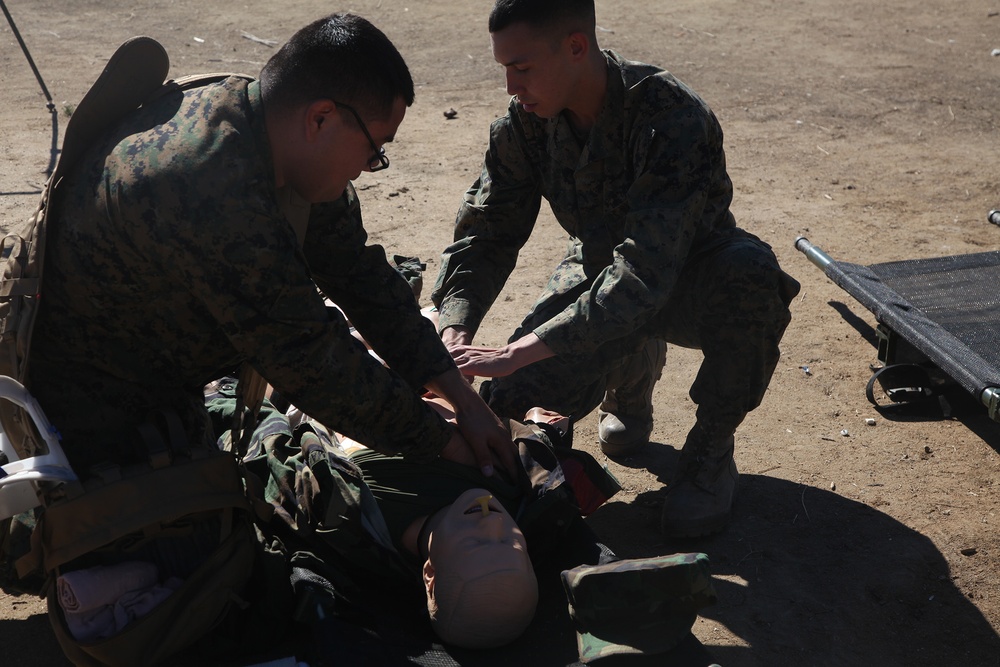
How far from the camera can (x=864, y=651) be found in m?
2.93

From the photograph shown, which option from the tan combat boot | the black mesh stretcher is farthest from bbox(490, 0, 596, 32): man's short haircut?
the black mesh stretcher

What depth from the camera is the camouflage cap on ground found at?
2488 mm

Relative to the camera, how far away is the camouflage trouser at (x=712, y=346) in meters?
3.35

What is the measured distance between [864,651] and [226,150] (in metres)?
2.25

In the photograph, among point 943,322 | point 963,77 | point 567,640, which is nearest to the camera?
point 567,640

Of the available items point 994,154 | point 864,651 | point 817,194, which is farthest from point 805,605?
point 994,154

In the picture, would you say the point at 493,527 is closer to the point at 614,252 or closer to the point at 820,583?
the point at 614,252

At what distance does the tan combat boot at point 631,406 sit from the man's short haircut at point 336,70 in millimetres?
1724

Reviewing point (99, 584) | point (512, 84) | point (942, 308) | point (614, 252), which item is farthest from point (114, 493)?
point (942, 308)

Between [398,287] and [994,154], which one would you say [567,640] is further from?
[994,154]

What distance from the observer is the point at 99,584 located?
2467mm

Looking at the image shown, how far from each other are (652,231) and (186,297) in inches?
57.5

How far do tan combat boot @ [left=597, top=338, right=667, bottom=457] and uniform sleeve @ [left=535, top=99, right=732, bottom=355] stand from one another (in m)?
0.63

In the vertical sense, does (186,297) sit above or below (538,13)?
below
